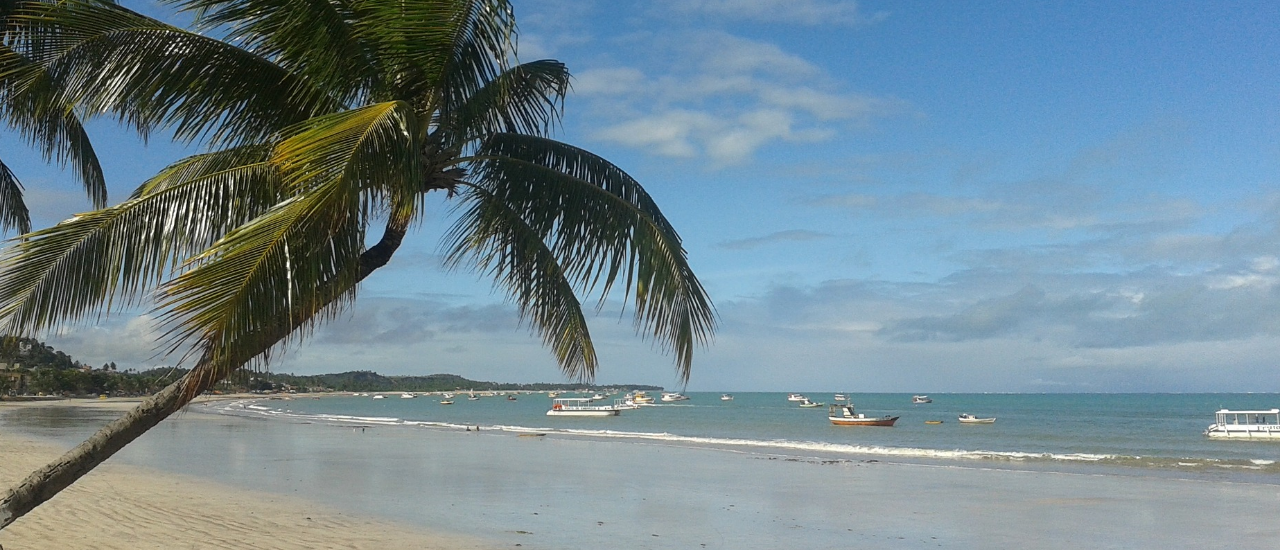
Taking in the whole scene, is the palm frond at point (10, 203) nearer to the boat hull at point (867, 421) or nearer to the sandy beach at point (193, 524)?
the sandy beach at point (193, 524)

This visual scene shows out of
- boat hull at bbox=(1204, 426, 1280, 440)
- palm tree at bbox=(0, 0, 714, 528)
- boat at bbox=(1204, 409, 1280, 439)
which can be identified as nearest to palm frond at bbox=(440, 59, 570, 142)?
palm tree at bbox=(0, 0, 714, 528)

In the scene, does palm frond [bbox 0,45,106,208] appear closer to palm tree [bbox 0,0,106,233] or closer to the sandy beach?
palm tree [bbox 0,0,106,233]

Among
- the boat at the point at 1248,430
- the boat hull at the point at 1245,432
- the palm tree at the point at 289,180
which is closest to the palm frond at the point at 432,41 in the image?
the palm tree at the point at 289,180

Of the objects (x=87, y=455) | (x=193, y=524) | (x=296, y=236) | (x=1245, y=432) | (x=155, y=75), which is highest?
(x=155, y=75)

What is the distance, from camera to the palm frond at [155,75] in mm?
4395

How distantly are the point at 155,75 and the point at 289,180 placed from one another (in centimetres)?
136

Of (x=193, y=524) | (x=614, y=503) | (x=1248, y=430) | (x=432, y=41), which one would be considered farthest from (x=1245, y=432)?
(x=432, y=41)

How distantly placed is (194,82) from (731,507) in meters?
12.0

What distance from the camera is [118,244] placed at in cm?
425

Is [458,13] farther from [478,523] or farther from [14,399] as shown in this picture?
[14,399]

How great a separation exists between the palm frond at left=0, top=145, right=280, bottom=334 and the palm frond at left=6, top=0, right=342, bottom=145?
0.56 m

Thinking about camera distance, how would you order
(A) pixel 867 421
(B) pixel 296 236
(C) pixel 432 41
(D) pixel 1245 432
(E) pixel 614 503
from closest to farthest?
1. (B) pixel 296 236
2. (C) pixel 432 41
3. (E) pixel 614 503
4. (D) pixel 1245 432
5. (A) pixel 867 421

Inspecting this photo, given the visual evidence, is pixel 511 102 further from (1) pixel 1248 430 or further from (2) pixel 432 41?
(1) pixel 1248 430

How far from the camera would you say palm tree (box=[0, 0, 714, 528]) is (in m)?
3.72
